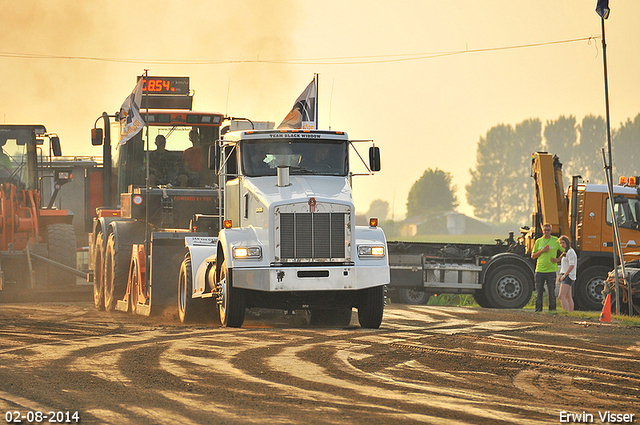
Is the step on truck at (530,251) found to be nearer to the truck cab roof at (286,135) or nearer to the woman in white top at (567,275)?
the woman in white top at (567,275)

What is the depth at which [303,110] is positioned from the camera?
18172 millimetres

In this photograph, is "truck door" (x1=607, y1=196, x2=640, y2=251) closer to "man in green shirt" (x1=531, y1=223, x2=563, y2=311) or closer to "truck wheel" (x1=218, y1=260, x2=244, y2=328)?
"man in green shirt" (x1=531, y1=223, x2=563, y2=311)

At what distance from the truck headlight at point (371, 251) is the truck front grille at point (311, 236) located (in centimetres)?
28

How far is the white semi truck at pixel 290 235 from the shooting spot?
43.8 feet

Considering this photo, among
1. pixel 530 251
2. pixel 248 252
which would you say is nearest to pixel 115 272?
pixel 248 252

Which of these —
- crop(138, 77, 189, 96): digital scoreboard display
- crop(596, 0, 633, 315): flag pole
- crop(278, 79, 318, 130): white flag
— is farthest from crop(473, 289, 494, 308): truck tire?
crop(138, 77, 189, 96): digital scoreboard display

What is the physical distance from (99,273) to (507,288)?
36.3ft

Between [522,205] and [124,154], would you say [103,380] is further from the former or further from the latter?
[522,205]

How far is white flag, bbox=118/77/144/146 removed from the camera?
18.4 meters

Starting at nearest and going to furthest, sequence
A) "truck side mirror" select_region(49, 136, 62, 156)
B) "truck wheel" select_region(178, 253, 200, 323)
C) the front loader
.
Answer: "truck wheel" select_region(178, 253, 200, 323)
"truck side mirror" select_region(49, 136, 62, 156)
the front loader

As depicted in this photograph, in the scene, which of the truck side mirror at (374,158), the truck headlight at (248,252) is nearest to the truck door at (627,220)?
the truck side mirror at (374,158)

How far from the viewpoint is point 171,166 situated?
61.9ft

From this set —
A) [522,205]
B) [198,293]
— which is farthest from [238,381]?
[522,205]

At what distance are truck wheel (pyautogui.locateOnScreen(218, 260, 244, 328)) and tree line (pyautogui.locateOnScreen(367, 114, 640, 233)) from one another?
146953mm
